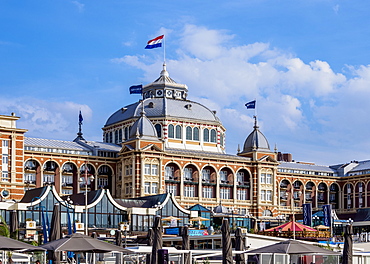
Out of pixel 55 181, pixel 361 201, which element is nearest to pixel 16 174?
pixel 55 181

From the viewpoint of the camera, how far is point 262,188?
129375mm

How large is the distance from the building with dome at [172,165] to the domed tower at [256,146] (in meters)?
0.16

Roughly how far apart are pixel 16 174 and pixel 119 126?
2622cm

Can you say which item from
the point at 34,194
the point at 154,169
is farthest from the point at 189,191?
the point at 34,194

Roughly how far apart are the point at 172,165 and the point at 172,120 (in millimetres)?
7783

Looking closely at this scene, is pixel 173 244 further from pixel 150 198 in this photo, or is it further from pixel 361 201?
pixel 361 201

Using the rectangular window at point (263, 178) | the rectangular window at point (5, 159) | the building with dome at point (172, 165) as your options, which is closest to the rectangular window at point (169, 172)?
the building with dome at point (172, 165)

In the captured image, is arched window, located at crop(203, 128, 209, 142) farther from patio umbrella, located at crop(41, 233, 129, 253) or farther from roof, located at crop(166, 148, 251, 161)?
patio umbrella, located at crop(41, 233, 129, 253)

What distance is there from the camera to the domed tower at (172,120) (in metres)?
127

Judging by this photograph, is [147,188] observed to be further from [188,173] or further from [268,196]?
[268,196]

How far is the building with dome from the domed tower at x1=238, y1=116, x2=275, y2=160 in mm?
A: 162

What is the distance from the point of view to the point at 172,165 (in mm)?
123250

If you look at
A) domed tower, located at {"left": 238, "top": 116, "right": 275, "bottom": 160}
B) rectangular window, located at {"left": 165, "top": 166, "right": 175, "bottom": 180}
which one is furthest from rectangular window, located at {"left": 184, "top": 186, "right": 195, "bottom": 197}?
domed tower, located at {"left": 238, "top": 116, "right": 275, "bottom": 160}

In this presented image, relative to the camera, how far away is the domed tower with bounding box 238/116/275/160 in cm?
13075
